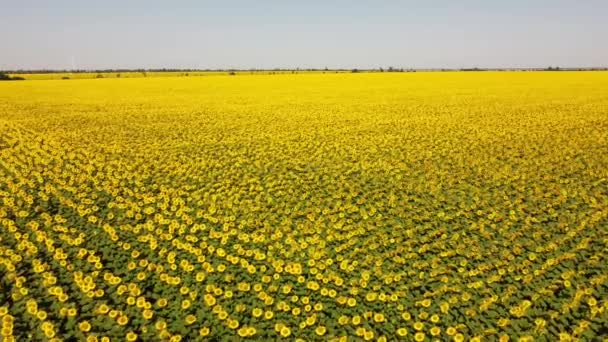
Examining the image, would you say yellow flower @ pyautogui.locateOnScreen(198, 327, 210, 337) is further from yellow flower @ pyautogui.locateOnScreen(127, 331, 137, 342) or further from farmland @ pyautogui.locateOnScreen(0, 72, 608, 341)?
yellow flower @ pyautogui.locateOnScreen(127, 331, 137, 342)

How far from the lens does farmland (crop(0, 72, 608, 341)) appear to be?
6.46 metres

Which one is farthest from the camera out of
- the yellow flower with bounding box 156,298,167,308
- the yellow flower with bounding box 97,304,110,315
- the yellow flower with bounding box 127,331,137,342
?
the yellow flower with bounding box 156,298,167,308

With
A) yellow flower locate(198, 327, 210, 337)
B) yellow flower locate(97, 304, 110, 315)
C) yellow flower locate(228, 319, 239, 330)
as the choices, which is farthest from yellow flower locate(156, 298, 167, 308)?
yellow flower locate(228, 319, 239, 330)

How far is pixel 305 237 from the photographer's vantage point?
913 cm

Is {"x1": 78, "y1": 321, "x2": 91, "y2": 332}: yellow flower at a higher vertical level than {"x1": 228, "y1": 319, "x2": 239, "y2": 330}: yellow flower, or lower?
higher

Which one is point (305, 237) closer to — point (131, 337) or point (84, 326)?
point (131, 337)

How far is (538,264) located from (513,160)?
7.47 metres

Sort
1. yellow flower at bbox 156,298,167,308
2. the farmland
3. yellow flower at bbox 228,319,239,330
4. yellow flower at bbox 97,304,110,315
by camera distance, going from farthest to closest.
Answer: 1. yellow flower at bbox 156,298,167,308
2. yellow flower at bbox 97,304,110,315
3. the farmland
4. yellow flower at bbox 228,319,239,330

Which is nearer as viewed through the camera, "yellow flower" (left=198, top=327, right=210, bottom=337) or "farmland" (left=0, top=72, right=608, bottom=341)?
"yellow flower" (left=198, top=327, right=210, bottom=337)

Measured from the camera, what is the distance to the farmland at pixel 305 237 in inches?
254

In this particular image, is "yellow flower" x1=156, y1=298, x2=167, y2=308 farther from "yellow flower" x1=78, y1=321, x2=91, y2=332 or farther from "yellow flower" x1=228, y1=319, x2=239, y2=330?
"yellow flower" x1=228, y1=319, x2=239, y2=330

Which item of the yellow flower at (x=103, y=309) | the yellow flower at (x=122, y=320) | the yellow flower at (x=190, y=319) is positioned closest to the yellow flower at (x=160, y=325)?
the yellow flower at (x=190, y=319)

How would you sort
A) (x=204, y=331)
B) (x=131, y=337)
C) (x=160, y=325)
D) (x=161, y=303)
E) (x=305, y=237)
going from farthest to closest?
1. (x=305, y=237)
2. (x=161, y=303)
3. (x=160, y=325)
4. (x=204, y=331)
5. (x=131, y=337)

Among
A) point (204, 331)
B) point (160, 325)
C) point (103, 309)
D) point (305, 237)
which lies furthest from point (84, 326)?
point (305, 237)
